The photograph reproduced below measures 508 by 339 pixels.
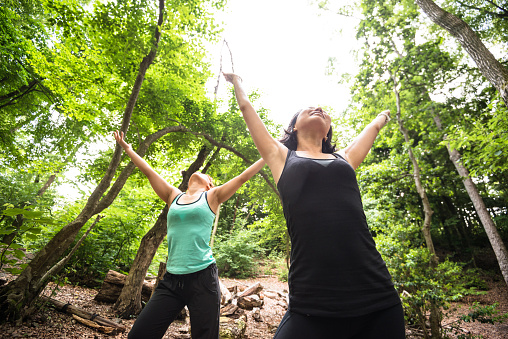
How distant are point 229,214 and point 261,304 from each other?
15.1 meters

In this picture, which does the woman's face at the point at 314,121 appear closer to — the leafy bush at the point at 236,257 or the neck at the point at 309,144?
the neck at the point at 309,144

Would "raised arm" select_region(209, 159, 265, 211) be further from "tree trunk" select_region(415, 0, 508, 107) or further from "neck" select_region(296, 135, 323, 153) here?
"tree trunk" select_region(415, 0, 508, 107)

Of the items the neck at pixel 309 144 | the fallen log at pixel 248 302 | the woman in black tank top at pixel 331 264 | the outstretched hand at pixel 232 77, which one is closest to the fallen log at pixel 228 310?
the fallen log at pixel 248 302

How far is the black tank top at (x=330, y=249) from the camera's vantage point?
91 cm

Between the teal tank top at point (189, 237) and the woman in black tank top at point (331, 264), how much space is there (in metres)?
1.08

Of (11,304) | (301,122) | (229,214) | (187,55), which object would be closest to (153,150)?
(187,55)

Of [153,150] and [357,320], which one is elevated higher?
[153,150]

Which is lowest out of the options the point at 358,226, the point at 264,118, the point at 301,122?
the point at 358,226

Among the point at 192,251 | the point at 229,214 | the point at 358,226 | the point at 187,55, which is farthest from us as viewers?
the point at 229,214

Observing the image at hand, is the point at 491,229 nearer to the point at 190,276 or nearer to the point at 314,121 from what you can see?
the point at 314,121

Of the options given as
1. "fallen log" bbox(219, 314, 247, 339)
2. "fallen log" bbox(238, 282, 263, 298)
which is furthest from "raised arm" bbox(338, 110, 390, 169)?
"fallen log" bbox(238, 282, 263, 298)

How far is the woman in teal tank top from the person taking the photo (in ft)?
5.66

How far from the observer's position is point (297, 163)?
1182mm

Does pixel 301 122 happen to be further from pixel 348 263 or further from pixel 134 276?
pixel 134 276
